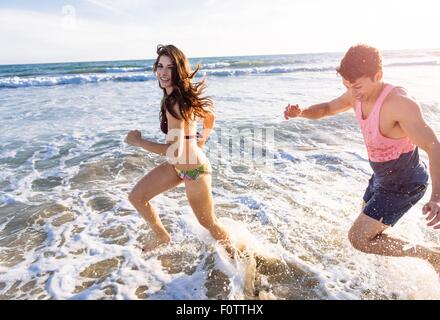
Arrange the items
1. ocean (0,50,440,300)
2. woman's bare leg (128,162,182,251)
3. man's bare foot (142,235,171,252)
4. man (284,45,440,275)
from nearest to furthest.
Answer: man (284,45,440,275), ocean (0,50,440,300), woman's bare leg (128,162,182,251), man's bare foot (142,235,171,252)

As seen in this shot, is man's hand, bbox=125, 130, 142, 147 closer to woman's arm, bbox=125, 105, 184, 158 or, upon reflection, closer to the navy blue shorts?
woman's arm, bbox=125, 105, 184, 158

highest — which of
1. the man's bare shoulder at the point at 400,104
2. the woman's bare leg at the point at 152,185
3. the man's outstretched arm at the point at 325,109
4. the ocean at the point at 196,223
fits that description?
the man's bare shoulder at the point at 400,104

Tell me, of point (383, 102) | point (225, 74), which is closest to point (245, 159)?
point (383, 102)

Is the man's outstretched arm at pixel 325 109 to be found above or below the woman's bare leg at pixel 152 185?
above

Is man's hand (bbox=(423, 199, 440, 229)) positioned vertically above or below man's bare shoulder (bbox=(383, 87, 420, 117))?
below

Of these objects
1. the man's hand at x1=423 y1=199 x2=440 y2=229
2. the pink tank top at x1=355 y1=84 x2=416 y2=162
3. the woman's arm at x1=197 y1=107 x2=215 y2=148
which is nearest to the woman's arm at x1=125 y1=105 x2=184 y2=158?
the woman's arm at x1=197 y1=107 x2=215 y2=148

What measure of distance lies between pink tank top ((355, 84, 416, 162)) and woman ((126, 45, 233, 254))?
5.24 ft

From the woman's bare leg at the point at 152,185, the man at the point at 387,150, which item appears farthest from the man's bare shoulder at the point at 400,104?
the woman's bare leg at the point at 152,185

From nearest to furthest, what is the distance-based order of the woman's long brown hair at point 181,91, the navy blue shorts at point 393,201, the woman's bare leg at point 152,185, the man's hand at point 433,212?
the man's hand at point 433,212 < the navy blue shorts at point 393,201 < the woman's long brown hair at point 181,91 < the woman's bare leg at point 152,185

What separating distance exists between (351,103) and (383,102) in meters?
0.82

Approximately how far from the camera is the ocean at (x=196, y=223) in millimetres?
3674

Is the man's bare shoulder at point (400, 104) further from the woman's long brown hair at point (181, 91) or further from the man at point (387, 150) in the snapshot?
the woman's long brown hair at point (181, 91)

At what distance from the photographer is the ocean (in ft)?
12.1

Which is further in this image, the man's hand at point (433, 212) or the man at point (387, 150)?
the man at point (387, 150)
